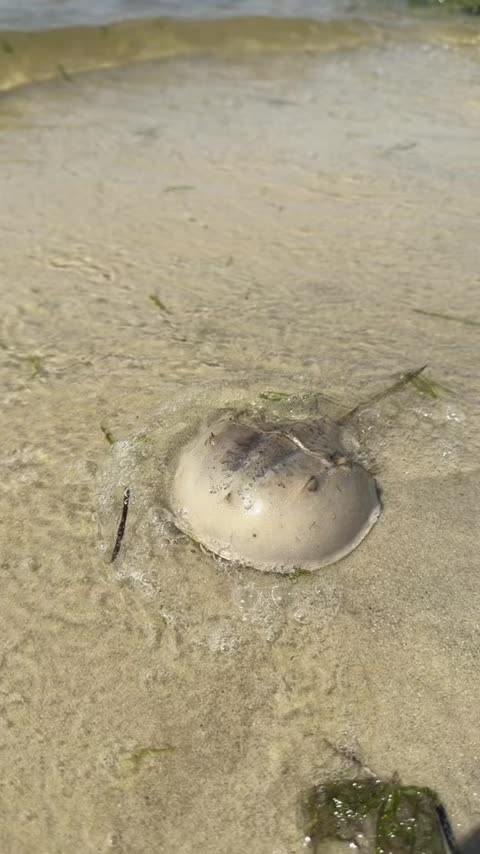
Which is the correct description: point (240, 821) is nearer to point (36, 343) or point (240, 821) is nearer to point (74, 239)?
point (36, 343)

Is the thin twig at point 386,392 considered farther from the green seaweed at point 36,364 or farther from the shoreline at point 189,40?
the shoreline at point 189,40

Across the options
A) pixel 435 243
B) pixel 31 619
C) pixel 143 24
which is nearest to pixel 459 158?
pixel 435 243

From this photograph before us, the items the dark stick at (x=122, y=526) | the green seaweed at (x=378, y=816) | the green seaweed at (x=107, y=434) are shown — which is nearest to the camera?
the green seaweed at (x=378, y=816)

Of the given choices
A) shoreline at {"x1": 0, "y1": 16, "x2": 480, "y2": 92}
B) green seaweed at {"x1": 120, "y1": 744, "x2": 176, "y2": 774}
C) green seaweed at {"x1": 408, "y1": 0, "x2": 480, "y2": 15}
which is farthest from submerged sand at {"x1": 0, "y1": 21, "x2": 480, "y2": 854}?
green seaweed at {"x1": 408, "y1": 0, "x2": 480, "y2": 15}

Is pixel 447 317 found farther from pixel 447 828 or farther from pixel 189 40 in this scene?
pixel 189 40

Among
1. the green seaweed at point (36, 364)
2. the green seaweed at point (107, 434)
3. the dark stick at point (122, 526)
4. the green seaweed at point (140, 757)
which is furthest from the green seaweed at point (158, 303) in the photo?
the green seaweed at point (140, 757)

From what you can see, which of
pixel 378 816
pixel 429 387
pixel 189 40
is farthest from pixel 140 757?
pixel 189 40

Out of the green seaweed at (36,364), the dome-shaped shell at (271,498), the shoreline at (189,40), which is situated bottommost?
the shoreline at (189,40)
